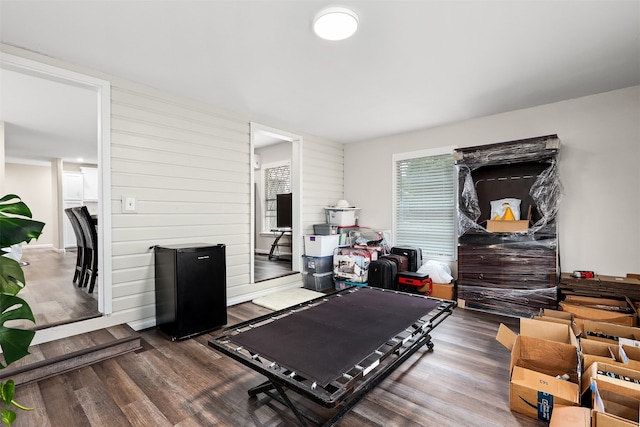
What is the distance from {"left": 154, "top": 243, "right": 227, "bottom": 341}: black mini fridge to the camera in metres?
2.68

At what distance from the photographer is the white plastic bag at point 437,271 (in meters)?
3.88

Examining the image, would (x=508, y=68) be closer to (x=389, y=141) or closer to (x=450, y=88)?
(x=450, y=88)

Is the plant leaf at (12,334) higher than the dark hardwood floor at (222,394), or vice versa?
the plant leaf at (12,334)

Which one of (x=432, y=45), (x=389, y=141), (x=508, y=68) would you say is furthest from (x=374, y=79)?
(x=389, y=141)

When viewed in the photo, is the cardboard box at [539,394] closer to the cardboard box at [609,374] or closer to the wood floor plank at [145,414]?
the cardboard box at [609,374]

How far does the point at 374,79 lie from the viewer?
284cm

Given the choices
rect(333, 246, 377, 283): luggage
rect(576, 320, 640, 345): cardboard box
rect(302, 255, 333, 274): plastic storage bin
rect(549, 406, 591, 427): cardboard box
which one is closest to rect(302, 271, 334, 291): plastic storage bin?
rect(302, 255, 333, 274): plastic storage bin

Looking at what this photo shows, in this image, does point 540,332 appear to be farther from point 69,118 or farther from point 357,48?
point 69,118

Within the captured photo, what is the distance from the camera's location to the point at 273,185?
267 inches

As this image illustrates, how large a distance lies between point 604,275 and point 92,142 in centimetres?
829

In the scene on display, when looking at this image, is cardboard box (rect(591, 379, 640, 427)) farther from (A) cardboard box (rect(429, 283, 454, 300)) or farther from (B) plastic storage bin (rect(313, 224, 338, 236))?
(B) plastic storage bin (rect(313, 224, 338, 236))

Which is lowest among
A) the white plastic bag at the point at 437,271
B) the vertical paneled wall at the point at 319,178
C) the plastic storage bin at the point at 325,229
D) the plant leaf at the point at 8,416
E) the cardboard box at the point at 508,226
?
the white plastic bag at the point at 437,271

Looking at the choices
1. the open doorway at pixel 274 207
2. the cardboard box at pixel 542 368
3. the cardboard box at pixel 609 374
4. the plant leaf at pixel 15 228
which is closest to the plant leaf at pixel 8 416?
the plant leaf at pixel 15 228

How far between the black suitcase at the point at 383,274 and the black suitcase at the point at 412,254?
0.43 meters
